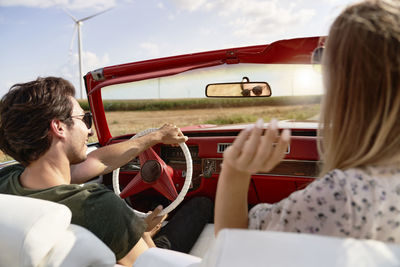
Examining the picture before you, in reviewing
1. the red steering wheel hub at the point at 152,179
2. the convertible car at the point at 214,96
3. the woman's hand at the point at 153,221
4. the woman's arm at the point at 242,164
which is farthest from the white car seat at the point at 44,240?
Answer: the red steering wheel hub at the point at 152,179

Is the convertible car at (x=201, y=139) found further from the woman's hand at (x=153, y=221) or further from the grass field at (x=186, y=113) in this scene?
the grass field at (x=186, y=113)

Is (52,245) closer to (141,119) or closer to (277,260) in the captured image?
(277,260)

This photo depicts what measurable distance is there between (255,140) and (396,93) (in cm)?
38

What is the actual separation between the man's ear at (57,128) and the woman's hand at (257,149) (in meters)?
1.23

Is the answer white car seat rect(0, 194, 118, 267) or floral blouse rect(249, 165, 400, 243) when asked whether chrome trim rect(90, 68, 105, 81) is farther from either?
floral blouse rect(249, 165, 400, 243)

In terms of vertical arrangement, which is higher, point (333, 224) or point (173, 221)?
point (333, 224)

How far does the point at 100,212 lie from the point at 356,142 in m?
1.13

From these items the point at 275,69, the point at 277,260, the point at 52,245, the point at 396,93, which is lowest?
the point at 52,245

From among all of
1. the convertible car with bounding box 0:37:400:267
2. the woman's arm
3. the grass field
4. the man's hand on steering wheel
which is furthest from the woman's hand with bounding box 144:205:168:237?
the grass field

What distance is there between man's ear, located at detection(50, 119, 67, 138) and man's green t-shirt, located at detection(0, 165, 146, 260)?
12.2 inches

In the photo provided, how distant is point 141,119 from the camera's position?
29281 millimetres

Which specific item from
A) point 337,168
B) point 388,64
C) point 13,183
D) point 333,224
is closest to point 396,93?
point 388,64

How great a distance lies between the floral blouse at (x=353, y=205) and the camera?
0.89 metres

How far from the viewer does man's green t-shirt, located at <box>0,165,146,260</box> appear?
1.58 m
